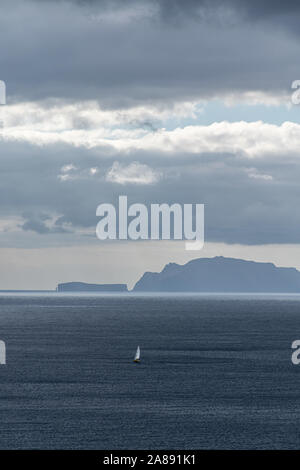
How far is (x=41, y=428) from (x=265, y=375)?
68562 millimetres

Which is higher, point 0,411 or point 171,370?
point 171,370

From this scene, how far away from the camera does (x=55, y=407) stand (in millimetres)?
117188

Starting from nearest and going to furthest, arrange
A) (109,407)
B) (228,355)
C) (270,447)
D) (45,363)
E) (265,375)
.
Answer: (270,447) → (109,407) → (265,375) → (45,363) → (228,355)

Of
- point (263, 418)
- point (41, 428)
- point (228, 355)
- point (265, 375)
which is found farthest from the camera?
point (228, 355)

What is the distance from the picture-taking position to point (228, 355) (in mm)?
199250

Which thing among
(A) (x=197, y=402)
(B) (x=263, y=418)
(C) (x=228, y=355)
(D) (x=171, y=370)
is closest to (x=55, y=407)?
(A) (x=197, y=402)
